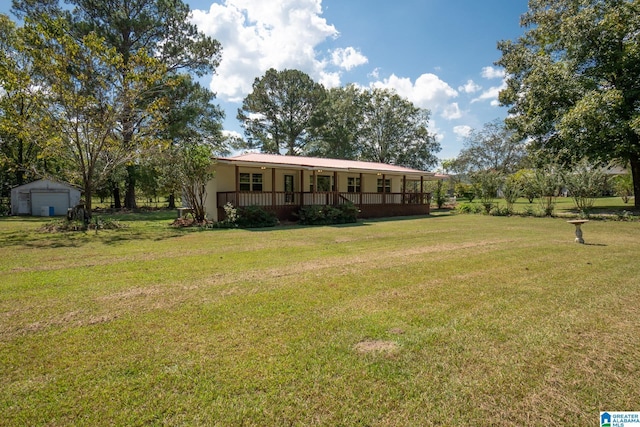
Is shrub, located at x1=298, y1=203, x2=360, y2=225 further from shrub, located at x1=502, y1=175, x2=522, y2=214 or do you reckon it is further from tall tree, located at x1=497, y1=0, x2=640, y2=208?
tall tree, located at x1=497, y1=0, x2=640, y2=208

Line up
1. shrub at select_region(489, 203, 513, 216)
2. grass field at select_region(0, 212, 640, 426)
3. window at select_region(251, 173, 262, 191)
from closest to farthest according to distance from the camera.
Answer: grass field at select_region(0, 212, 640, 426)
window at select_region(251, 173, 262, 191)
shrub at select_region(489, 203, 513, 216)

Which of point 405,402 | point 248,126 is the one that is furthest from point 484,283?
point 248,126

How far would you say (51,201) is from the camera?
24.0 meters

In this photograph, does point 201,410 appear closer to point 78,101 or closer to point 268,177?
point 78,101

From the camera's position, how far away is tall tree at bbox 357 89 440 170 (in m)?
39.8

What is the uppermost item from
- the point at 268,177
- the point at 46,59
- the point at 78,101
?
the point at 46,59

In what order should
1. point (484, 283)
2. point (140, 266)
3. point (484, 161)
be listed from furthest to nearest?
point (484, 161), point (140, 266), point (484, 283)

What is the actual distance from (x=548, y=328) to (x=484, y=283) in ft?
5.74

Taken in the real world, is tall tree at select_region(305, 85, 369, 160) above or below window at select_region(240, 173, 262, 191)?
above

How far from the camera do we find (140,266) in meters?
6.51

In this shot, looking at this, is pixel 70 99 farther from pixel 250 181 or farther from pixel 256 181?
pixel 256 181

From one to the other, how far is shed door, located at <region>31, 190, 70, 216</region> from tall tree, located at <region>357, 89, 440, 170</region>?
31.4 metres

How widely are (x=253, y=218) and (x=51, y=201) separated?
19.9m

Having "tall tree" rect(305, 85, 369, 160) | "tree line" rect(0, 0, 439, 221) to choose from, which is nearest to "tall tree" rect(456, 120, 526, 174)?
"tree line" rect(0, 0, 439, 221)
